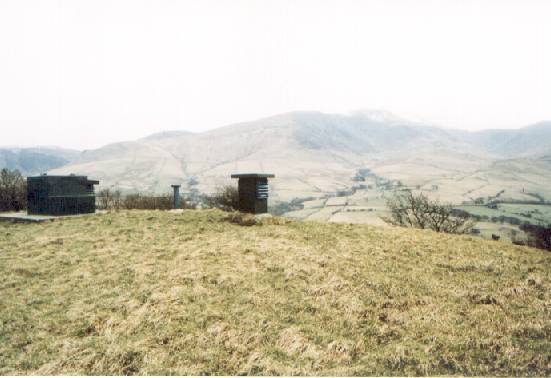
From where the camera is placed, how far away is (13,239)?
43.9ft

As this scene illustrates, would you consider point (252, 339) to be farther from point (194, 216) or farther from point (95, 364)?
point (194, 216)

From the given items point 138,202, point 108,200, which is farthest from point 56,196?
point 108,200

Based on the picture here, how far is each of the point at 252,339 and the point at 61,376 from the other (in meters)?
2.78

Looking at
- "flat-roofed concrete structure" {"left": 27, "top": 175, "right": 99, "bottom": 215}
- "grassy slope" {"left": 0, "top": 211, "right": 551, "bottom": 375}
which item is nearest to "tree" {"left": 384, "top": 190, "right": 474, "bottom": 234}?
"grassy slope" {"left": 0, "top": 211, "right": 551, "bottom": 375}

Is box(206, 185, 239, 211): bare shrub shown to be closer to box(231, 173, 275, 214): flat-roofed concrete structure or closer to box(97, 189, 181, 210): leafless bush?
box(97, 189, 181, 210): leafless bush

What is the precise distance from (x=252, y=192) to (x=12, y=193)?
25.8 meters

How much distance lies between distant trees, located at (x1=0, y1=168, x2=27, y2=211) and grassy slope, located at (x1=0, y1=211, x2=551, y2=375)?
22333 millimetres

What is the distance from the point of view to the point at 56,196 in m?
19.3

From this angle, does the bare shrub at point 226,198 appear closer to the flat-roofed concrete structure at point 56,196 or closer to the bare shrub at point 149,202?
the bare shrub at point 149,202

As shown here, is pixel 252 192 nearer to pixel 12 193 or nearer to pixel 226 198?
pixel 226 198

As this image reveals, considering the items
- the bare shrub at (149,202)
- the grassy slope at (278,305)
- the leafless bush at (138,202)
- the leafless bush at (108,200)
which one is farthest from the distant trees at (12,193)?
the grassy slope at (278,305)

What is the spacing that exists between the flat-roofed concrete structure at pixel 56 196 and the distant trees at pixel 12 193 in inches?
527

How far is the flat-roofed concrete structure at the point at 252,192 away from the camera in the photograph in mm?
15656

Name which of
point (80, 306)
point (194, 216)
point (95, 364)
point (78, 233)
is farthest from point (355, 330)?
point (78, 233)
